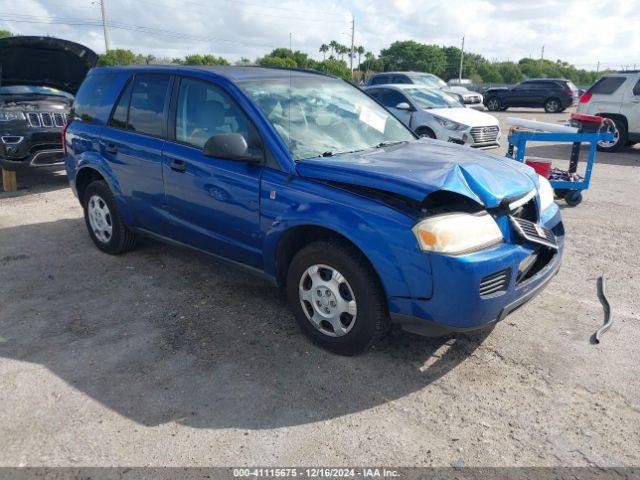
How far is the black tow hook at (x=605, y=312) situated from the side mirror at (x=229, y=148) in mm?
2721

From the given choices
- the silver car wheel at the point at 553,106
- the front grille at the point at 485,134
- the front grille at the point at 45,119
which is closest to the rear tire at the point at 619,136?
the front grille at the point at 485,134

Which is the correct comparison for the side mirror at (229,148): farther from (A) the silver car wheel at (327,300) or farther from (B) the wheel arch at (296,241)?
(A) the silver car wheel at (327,300)

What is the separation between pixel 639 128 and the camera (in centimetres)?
1176

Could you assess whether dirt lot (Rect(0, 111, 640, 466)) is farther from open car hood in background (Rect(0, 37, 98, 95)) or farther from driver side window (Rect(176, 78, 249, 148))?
open car hood in background (Rect(0, 37, 98, 95))

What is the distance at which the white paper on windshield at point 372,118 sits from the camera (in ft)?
13.8

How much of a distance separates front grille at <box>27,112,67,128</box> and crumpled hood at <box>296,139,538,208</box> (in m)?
6.21

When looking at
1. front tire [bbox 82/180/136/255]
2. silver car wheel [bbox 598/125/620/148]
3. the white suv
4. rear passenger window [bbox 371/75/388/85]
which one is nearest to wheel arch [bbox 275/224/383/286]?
front tire [bbox 82/180/136/255]

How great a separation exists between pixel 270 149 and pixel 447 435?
2.08m

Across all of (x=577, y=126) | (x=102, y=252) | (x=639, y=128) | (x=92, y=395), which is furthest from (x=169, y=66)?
(x=639, y=128)

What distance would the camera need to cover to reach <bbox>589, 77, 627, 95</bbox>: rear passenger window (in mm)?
12016

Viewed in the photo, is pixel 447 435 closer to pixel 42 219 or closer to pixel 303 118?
pixel 303 118

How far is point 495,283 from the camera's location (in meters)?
2.90

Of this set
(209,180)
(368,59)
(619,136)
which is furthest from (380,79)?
(368,59)

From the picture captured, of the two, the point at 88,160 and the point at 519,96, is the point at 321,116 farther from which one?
the point at 519,96
